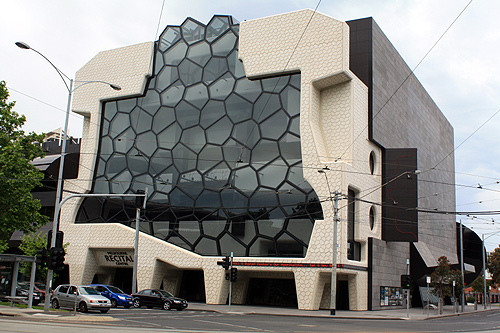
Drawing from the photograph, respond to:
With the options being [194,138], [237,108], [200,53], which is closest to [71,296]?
[194,138]

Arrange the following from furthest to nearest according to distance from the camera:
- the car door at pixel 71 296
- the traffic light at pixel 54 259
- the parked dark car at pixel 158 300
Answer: the parked dark car at pixel 158 300 → the car door at pixel 71 296 → the traffic light at pixel 54 259

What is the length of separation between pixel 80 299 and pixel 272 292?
55.9ft

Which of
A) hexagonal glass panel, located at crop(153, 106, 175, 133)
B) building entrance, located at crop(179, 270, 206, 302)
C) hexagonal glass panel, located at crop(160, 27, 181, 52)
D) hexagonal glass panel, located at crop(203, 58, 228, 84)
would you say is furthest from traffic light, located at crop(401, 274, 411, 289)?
hexagonal glass panel, located at crop(160, 27, 181, 52)

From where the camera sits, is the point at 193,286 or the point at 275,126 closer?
the point at 275,126

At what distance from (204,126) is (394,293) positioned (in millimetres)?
20852

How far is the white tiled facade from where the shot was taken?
1350 inches

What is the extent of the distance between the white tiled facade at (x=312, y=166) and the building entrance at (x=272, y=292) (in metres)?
1.02

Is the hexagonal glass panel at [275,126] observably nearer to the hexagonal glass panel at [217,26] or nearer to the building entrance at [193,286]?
the hexagonal glass panel at [217,26]

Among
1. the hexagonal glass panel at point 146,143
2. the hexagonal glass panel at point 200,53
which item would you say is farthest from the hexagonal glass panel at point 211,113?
the hexagonal glass panel at point 146,143

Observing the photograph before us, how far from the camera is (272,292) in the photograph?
38031mm

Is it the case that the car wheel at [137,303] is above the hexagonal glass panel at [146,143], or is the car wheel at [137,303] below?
below

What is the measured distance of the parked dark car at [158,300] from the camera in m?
30.4

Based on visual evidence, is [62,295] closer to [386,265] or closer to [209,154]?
[209,154]

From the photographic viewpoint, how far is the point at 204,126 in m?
40.1
